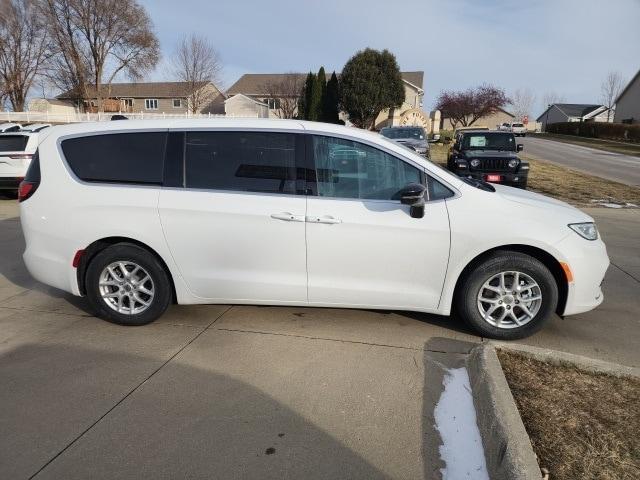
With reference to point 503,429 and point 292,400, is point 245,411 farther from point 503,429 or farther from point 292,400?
point 503,429

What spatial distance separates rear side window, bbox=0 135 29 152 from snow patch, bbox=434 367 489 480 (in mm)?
11732

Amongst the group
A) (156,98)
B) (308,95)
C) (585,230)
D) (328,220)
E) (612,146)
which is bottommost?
(585,230)

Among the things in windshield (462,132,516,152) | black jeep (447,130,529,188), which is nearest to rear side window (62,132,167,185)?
black jeep (447,130,529,188)

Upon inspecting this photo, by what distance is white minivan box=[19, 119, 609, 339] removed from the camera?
3.84 meters

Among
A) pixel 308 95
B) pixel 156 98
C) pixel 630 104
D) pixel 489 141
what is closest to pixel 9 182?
pixel 489 141

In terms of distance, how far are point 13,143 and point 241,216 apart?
10268 mm

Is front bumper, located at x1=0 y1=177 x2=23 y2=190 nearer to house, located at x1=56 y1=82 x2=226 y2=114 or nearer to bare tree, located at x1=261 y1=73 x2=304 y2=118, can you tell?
bare tree, located at x1=261 y1=73 x2=304 y2=118

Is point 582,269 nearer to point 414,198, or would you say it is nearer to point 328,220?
point 414,198

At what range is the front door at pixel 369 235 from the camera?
12.5 feet

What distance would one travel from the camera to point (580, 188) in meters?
14.8

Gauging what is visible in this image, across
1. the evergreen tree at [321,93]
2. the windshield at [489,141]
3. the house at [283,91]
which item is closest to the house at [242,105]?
the house at [283,91]

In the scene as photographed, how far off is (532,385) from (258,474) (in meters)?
1.86

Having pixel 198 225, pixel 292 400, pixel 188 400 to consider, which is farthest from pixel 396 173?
pixel 188 400

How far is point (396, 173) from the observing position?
3.94 meters
